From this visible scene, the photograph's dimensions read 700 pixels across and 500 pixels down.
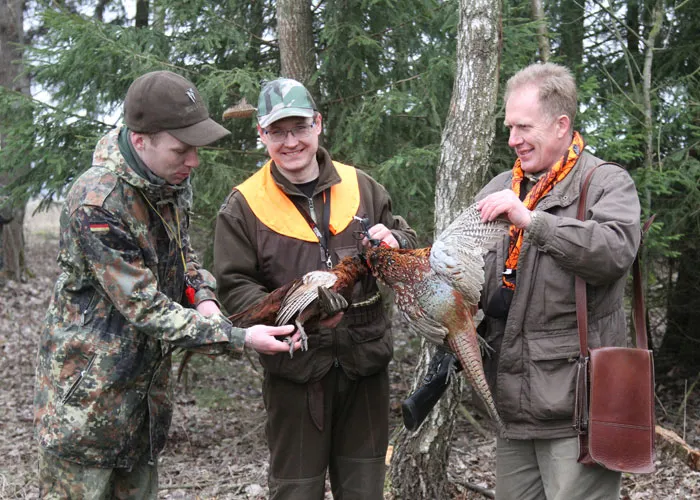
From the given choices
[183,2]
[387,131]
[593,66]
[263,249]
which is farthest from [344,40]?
[263,249]

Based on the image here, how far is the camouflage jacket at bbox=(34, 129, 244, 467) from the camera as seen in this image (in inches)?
118

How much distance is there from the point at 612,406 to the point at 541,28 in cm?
468

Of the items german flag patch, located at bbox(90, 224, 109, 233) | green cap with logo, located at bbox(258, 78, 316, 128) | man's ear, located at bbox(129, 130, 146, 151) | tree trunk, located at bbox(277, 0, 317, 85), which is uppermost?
tree trunk, located at bbox(277, 0, 317, 85)

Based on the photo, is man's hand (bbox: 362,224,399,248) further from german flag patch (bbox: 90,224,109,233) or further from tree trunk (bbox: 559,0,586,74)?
tree trunk (bbox: 559,0,586,74)

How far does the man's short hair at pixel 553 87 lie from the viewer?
10.6ft

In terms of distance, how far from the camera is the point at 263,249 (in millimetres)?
3619

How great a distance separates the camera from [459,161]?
4.95 meters

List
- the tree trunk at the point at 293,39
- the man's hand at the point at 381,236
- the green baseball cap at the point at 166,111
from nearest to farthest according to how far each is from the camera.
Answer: the green baseball cap at the point at 166,111
the man's hand at the point at 381,236
the tree trunk at the point at 293,39

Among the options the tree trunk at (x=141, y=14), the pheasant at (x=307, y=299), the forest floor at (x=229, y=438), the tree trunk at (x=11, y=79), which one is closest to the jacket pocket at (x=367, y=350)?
the pheasant at (x=307, y=299)

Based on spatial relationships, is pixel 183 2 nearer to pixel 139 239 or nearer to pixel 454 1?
pixel 454 1

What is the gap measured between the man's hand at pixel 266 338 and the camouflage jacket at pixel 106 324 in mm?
53

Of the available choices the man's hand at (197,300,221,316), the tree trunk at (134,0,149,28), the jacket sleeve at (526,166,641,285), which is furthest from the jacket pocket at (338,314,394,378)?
the tree trunk at (134,0,149,28)

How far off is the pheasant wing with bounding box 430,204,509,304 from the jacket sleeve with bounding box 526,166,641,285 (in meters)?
0.27

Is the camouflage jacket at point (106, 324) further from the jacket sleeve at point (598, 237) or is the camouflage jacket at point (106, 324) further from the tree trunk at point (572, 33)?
the tree trunk at point (572, 33)
